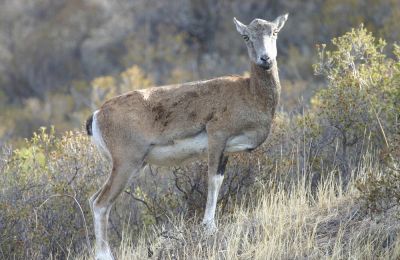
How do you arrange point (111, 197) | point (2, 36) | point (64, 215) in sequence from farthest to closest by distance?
point (2, 36) → point (64, 215) → point (111, 197)

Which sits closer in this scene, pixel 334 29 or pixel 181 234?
pixel 181 234

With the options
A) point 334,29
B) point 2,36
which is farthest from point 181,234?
point 2,36

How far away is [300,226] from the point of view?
9.17m

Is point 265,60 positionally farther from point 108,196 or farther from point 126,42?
point 126,42

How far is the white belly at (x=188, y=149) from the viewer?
10.1 meters

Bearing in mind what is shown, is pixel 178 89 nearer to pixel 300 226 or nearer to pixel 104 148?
pixel 104 148

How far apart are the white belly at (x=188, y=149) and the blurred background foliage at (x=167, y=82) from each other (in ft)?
3.34

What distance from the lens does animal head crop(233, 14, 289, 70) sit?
Answer: 392 inches

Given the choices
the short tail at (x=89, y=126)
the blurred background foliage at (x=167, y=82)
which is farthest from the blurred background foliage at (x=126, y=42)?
the short tail at (x=89, y=126)

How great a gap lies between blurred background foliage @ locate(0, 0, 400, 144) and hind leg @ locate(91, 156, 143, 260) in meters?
25.1

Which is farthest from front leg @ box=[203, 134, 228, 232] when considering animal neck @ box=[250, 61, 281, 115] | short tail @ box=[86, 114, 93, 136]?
short tail @ box=[86, 114, 93, 136]

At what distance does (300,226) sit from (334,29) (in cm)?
3190

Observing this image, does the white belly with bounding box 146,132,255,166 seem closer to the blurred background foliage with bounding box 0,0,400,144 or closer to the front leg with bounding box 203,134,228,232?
the front leg with bounding box 203,134,228,232

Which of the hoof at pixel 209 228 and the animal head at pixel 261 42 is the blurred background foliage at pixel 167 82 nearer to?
the hoof at pixel 209 228
